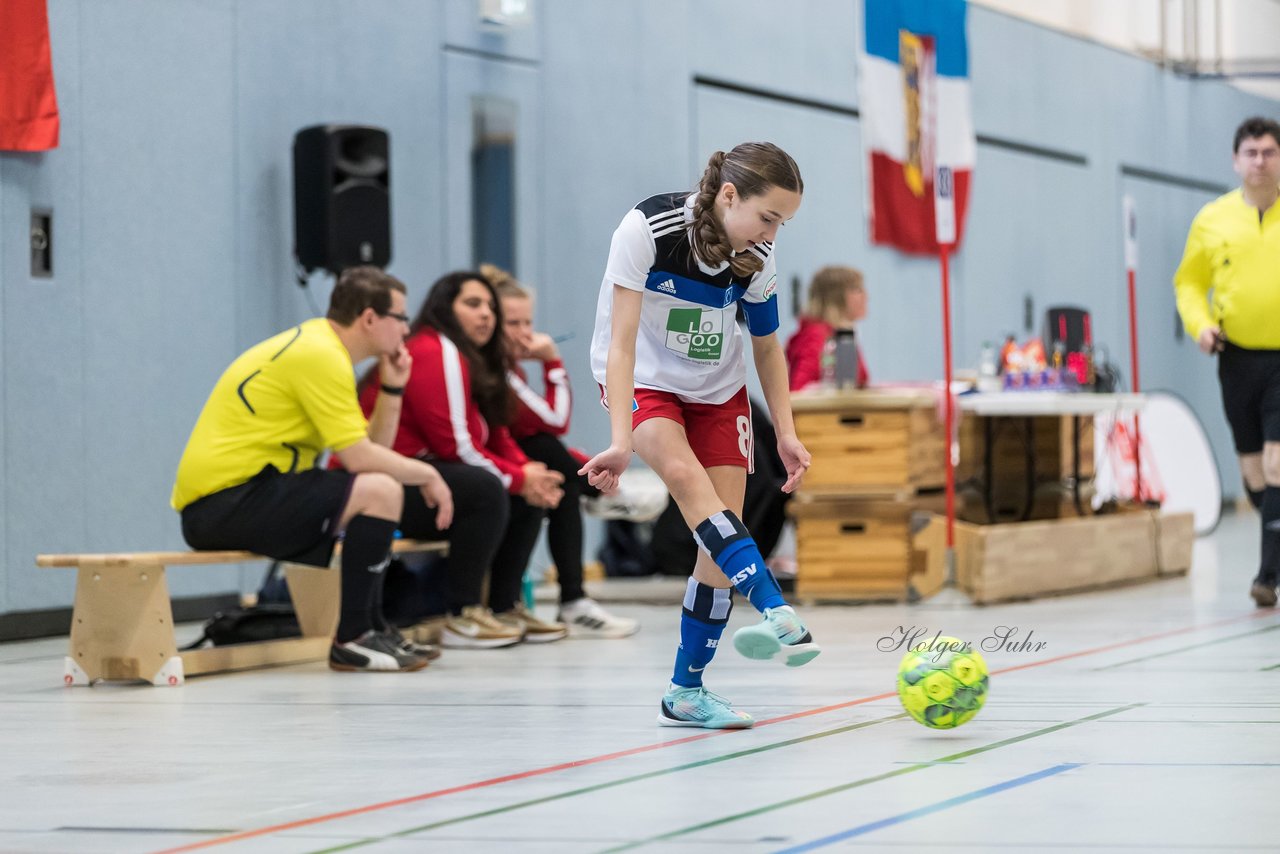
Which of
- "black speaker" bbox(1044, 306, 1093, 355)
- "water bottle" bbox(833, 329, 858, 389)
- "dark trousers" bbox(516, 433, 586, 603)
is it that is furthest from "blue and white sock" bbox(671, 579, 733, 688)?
"black speaker" bbox(1044, 306, 1093, 355)

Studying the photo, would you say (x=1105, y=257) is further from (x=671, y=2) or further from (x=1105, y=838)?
(x=1105, y=838)

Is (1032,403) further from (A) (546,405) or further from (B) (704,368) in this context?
(B) (704,368)

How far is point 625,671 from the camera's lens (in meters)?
5.47

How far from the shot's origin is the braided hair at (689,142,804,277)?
148 inches

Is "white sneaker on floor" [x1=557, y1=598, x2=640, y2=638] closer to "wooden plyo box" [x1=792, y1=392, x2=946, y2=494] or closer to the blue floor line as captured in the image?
"wooden plyo box" [x1=792, y1=392, x2=946, y2=494]

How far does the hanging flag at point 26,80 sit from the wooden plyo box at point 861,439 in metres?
3.24

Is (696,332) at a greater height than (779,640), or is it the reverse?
(696,332)

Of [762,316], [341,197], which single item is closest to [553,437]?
[341,197]

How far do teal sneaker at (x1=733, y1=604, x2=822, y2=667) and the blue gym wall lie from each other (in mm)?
4200

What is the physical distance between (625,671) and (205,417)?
152 centimetres

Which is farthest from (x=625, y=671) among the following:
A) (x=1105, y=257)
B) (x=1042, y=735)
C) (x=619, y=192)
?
(x=1105, y=257)

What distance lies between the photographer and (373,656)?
5.62 metres

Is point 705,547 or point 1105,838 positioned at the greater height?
point 705,547

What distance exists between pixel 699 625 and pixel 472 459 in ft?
8.00
